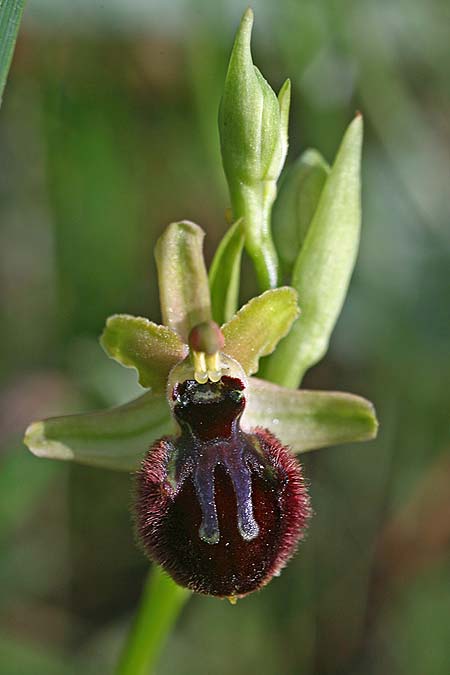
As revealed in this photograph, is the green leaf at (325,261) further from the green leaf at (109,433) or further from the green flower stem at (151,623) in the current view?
the green flower stem at (151,623)

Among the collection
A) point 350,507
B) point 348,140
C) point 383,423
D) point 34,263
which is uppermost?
point 348,140

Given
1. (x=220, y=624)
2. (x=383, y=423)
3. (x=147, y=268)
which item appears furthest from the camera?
(x=147, y=268)

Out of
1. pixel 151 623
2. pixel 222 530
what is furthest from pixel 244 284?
pixel 222 530

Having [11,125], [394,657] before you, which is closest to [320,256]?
[394,657]

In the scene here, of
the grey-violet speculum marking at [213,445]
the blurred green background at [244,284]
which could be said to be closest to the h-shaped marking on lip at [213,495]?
the grey-violet speculum marking at [213,445]

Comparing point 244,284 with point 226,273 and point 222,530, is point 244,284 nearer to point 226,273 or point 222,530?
point 226,273

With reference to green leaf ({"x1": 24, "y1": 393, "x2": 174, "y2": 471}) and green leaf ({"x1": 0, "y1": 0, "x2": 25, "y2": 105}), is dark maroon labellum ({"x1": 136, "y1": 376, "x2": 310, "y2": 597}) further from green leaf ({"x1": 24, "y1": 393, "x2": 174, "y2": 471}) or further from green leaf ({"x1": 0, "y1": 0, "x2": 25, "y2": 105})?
green leaf ({"x1": 0, "y1": 0, "x2": 25, "y2": 105})

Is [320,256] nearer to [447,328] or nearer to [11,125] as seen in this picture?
[447,328]
